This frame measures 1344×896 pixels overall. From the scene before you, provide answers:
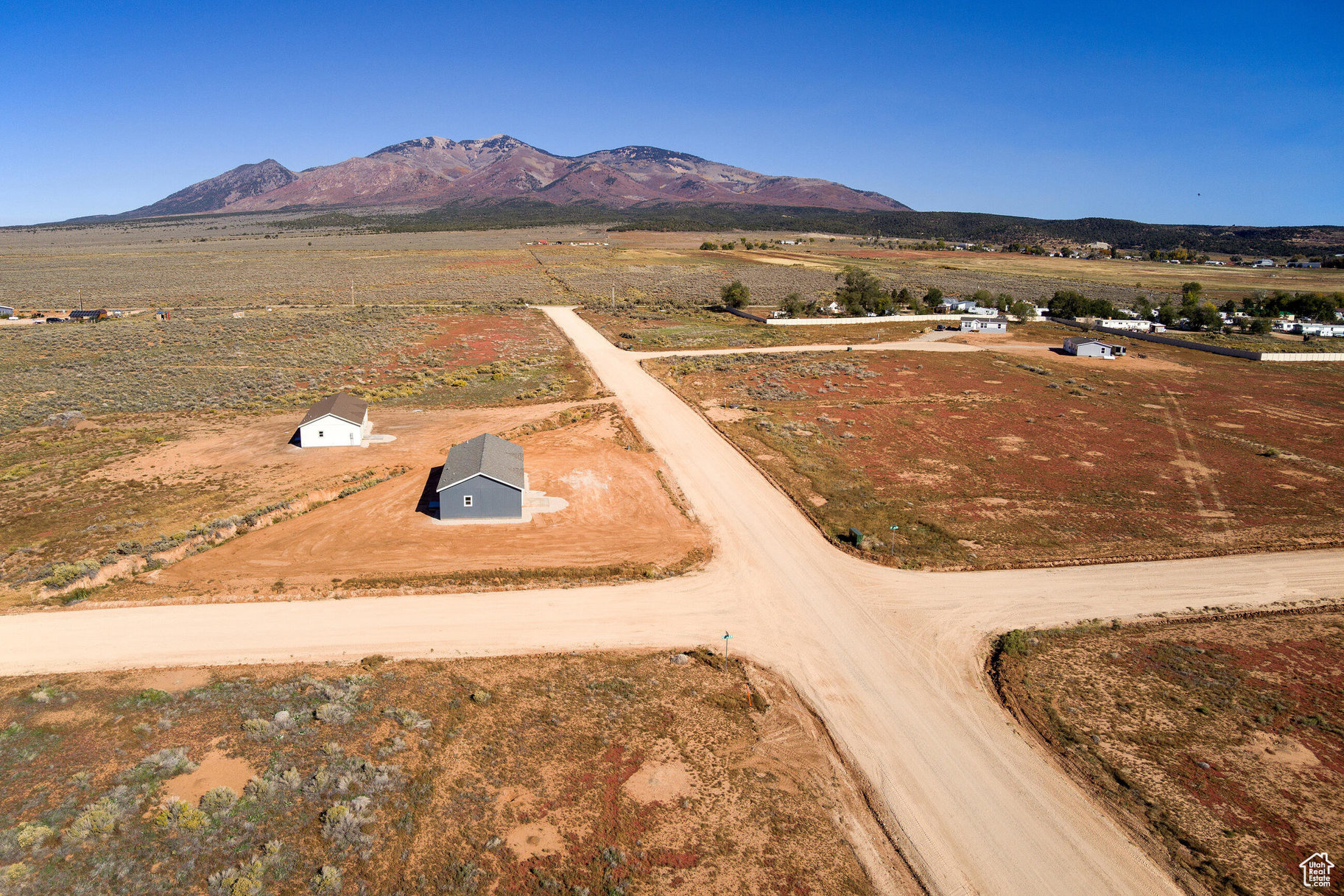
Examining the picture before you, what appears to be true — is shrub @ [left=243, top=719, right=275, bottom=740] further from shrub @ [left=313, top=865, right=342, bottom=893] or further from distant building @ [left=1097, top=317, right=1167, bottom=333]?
distant building @ [left=1097, top=317, right=1167, bottom=333]

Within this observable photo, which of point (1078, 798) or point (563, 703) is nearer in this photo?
point (1078, 798)

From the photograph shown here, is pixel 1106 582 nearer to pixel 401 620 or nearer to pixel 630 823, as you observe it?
pixel 630 823

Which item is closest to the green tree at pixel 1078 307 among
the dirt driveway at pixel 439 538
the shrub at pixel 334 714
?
the dirt driveway at pixel 439 538

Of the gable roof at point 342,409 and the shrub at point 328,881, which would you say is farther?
the gable roof at point 342,409

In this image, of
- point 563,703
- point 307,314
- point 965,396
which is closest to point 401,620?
Result: point 563,703

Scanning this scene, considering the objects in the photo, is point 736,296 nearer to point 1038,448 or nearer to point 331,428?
point 1038,448

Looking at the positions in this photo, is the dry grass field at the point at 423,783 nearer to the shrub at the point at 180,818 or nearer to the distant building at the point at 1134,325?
the shrub at the point at 180,818
